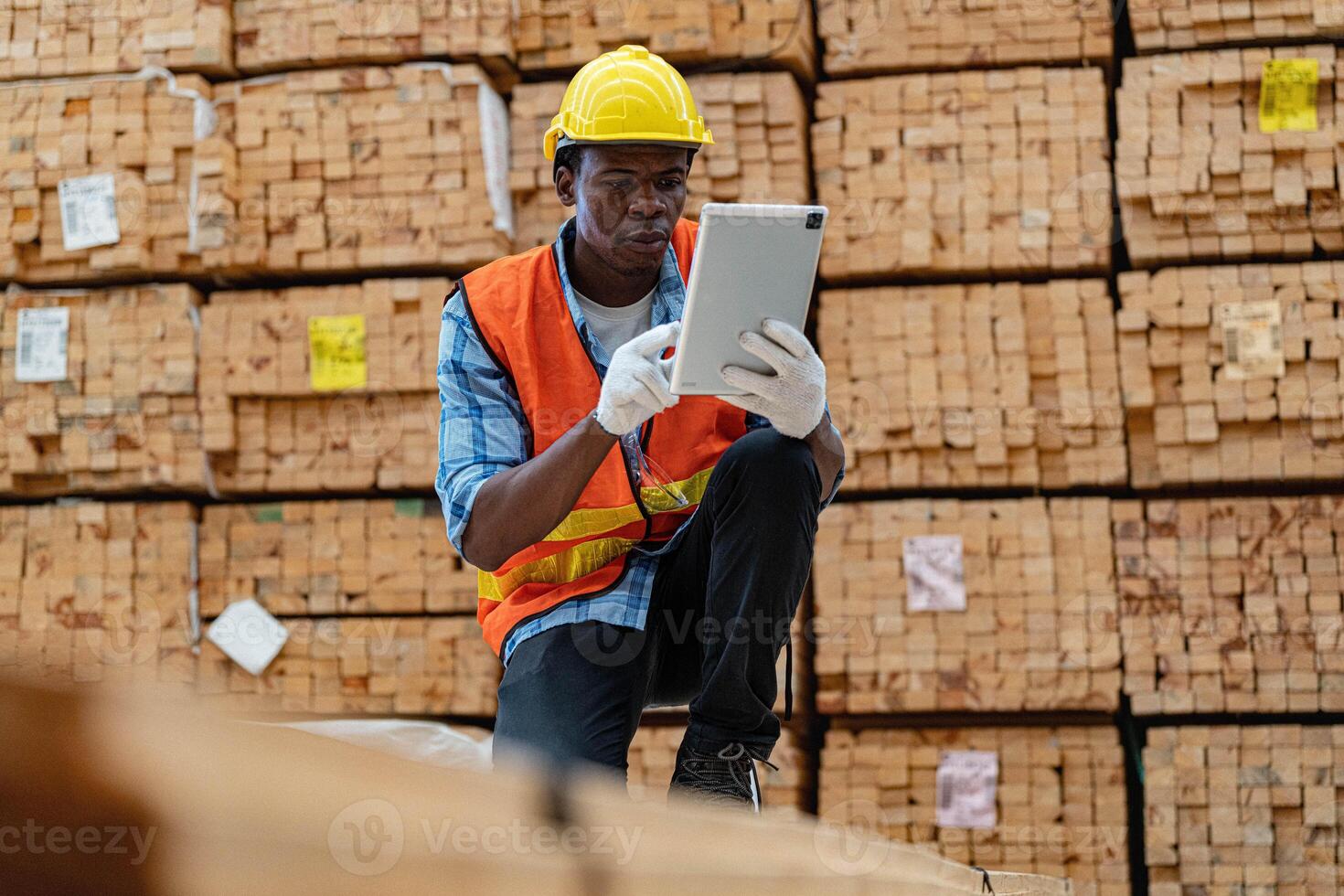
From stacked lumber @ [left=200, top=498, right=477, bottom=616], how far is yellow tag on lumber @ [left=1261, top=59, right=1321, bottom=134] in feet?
10.7

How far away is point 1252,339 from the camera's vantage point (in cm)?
476

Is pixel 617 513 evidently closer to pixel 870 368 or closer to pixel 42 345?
pixel 870 368

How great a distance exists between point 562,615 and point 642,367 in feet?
1.88

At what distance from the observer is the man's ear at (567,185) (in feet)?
9.65

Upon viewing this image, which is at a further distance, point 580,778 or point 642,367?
point 642,367

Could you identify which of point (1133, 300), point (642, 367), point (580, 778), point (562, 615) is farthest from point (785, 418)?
point (1133, 300)

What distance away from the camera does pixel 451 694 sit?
500 centimetres

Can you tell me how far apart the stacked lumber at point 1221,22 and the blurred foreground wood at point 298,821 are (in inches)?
192

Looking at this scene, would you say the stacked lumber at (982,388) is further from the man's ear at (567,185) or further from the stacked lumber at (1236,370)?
the man's ear at (567,185)

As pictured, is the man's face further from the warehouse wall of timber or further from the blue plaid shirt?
the warehouse wall of timber

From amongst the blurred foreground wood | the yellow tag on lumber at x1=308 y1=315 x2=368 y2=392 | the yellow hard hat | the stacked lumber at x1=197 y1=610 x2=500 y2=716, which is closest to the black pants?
the yellow hard hat

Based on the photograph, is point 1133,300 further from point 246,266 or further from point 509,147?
point 246,266

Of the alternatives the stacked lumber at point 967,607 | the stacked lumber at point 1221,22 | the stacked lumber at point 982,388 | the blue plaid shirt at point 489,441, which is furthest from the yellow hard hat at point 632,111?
the stacked lumber at point 1221,22

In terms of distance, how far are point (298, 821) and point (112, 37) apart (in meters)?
5.40
